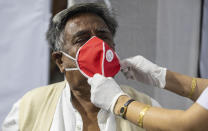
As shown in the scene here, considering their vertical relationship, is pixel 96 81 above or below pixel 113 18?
below

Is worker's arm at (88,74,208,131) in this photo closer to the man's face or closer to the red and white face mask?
the red and white face mask

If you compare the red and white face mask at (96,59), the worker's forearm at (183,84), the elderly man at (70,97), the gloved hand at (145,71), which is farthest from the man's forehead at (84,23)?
the worker's forearm at (183,84)

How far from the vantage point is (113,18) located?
4.96 feet

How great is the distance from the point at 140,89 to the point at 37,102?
990 mm

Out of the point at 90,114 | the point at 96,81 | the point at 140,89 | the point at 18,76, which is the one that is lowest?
the point at 140,89

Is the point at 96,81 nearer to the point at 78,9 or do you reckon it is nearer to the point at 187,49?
the point at 78,9

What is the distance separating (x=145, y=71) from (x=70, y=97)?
1.52 feet

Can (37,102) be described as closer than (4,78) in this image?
Yes

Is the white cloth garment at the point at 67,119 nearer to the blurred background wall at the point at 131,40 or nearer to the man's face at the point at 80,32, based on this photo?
the man's face at the point at 80,32

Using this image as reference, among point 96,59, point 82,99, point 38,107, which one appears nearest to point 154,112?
point 96,59

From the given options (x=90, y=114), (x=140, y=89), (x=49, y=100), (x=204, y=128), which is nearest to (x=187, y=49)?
(x=140, y=89)

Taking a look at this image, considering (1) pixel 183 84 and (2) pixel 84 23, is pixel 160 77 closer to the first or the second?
(1) pixel 183 84

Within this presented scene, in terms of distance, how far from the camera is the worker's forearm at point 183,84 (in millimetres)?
1282

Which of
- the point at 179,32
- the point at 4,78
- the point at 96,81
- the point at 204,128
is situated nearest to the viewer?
the point at 204,128
